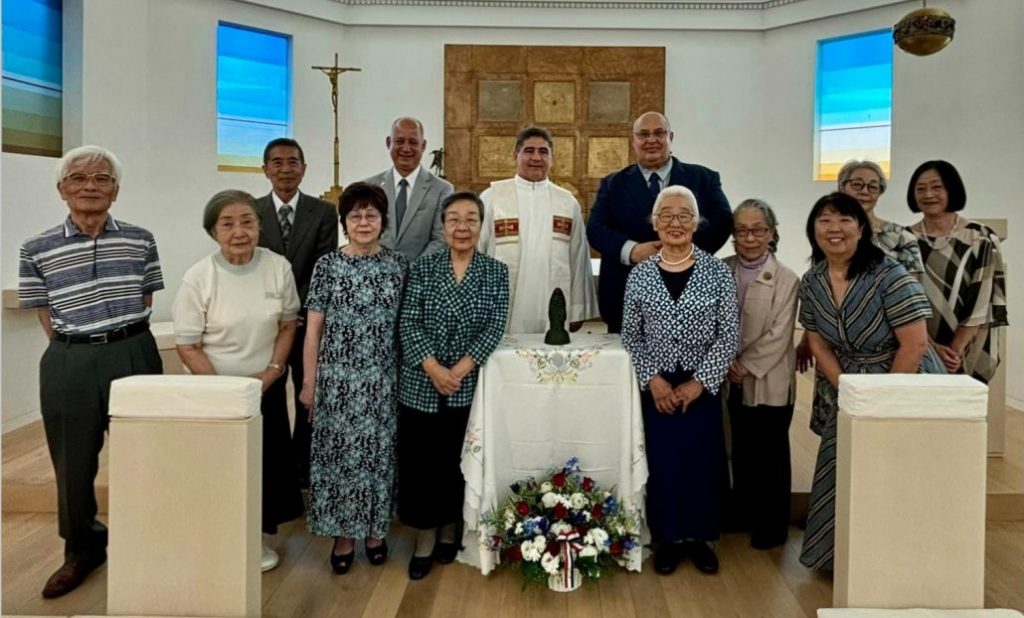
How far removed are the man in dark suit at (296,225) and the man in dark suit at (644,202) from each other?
3.78 feet

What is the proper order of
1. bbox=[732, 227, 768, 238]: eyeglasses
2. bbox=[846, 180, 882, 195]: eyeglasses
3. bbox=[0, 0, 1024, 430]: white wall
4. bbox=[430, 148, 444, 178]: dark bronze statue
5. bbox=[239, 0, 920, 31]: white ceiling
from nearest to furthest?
bbox=[732, 227, 768, 238]: eyeglasses
bbox=[846, 180, 882, 195]: eyeglasses
bbox=[0, 0, 1024, 430]: white wall
bbox=[430, 148, 444, 178]: dark bronze statue
bbox=[239, 0, 920, 31]: white ceiling

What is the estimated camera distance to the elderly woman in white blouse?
8.91ft

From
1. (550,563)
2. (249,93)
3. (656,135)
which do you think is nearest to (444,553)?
(550,563)

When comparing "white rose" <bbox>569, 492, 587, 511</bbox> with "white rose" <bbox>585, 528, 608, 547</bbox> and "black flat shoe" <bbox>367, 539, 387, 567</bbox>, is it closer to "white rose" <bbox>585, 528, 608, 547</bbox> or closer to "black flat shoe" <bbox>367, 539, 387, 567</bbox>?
"white rose" <bbox>585, 528, 608, 547</bbox>

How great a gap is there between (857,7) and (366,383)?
6.11m

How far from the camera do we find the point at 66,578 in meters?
2.71

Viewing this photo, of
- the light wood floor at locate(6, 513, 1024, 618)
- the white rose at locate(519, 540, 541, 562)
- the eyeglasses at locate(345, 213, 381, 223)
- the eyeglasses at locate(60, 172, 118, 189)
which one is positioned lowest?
the light wood floor at locate(6, 513, 1024, 618)

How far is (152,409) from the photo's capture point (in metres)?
2.13

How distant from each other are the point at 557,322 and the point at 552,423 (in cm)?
38

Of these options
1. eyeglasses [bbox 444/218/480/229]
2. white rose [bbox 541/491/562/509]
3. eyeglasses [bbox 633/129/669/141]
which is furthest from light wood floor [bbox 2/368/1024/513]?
eyeglasses [bbox 444/218/480/229]

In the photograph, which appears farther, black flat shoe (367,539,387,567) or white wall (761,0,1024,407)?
white wall (761,0,1024,407)

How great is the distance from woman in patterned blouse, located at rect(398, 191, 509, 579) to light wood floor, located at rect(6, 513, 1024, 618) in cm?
18

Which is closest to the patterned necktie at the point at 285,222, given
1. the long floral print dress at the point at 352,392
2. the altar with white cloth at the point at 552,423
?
the long floral print dress at the point at 352,392

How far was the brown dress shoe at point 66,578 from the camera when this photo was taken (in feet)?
8.77
